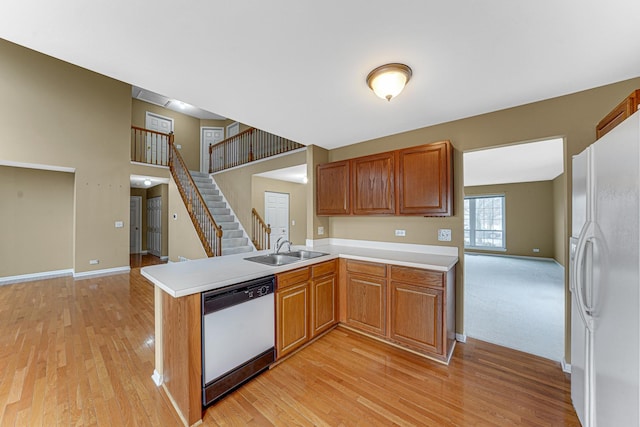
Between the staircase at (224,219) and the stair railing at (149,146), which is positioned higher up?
the stair railing at (149,146)

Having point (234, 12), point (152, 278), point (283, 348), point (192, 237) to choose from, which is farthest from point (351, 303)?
point (192, 237)

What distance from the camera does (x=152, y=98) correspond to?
727 cm

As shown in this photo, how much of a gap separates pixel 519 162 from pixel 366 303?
4.97 metres

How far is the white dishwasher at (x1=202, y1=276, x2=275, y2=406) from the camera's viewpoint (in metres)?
1.74

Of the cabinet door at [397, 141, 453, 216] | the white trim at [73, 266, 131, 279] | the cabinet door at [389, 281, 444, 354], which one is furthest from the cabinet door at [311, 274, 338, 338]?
the white trim at [73, 266, 131, 279]

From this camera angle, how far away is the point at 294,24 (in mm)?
1419

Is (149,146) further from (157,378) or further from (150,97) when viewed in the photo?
(157,378)

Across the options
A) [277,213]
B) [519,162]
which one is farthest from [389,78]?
[277,213]

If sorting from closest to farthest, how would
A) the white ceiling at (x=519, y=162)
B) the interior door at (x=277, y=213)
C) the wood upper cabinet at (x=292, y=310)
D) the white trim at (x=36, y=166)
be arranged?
the wood upper cabinet at (x=292, y=310) < the white ceiling at (x=519, y=162) < the white trim at (x=36, y=166) < the interior door at (x=277, y=213)

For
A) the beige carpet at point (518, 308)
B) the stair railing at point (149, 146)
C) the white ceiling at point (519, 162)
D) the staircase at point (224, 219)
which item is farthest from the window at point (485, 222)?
the stair railing at point (149, 146)

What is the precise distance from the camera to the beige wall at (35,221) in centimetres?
484

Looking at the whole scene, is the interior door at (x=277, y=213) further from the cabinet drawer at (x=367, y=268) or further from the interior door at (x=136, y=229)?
the interior door at (x=136, y=229)

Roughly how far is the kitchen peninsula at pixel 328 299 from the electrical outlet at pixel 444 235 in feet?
0.32

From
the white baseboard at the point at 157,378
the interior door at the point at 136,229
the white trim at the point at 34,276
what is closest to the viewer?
the white baseboard at the point at 157,378
